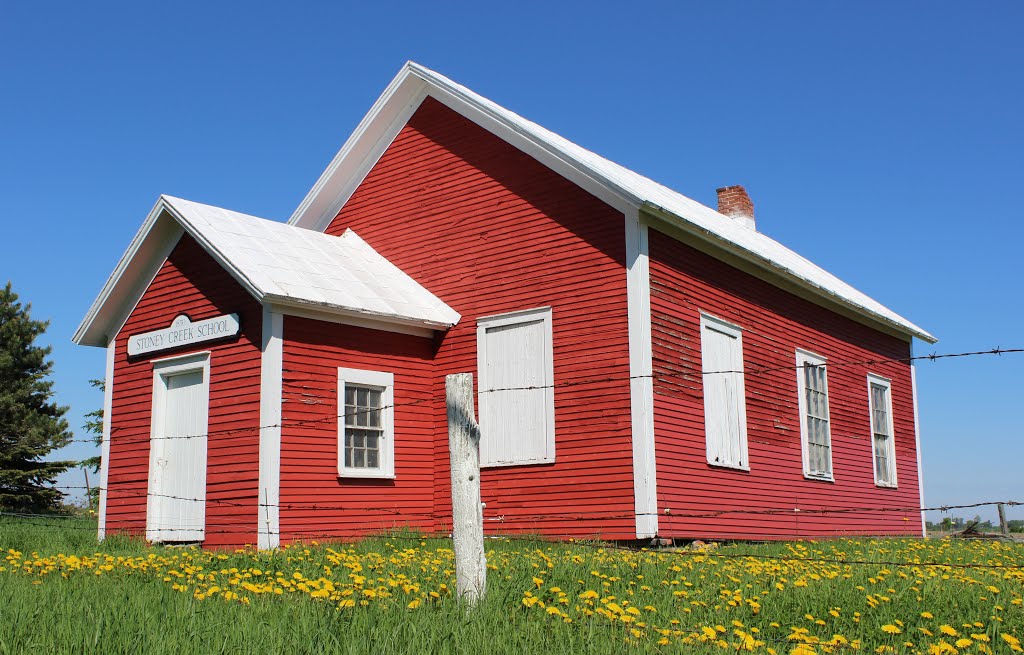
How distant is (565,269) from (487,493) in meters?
3.61

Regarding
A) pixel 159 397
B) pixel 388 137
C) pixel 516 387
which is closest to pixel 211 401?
pixel 159 397

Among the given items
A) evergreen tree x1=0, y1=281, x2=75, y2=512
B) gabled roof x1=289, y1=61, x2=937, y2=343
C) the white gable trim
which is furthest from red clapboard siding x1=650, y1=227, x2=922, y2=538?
evergreen tree x1=0, y1=281, x2=75, y2=512

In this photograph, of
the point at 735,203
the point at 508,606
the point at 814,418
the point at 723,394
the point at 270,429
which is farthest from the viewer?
the point at 735,203

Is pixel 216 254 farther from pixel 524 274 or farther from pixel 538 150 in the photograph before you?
pixel 538 150

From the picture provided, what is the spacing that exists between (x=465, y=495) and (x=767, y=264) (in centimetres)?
1072

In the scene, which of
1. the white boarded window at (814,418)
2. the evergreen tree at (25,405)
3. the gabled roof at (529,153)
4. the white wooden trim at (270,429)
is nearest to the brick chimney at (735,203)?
the gabled roof at (529,153)

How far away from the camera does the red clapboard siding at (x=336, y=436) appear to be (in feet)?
48.5

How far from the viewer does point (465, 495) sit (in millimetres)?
7977

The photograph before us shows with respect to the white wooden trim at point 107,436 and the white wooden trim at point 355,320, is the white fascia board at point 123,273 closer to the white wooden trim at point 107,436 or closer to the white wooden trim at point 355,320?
the white wooden trim at point 107,436

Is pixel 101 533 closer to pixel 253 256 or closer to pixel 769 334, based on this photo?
pixel 253 256

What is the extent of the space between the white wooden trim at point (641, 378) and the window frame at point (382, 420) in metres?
3.67

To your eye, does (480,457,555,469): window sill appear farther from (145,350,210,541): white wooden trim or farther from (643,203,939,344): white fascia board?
(145,350,210,541): white wooden trim

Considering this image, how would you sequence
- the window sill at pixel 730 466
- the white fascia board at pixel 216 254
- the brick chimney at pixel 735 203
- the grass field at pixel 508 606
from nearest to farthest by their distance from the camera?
the grass field at pixel 508 606
the white fascia board at pixel 216 254
the window sill at pixel 730 466
the brick chimney at pixel 735 203

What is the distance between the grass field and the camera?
20.1 ft
